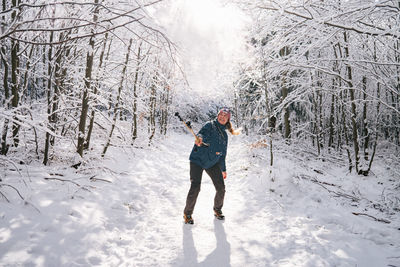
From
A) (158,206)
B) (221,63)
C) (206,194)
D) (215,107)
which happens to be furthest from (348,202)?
(215,107)

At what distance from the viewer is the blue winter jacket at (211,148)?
4.03m

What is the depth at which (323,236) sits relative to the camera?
3.41 metres

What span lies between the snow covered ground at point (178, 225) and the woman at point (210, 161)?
1.12 ft

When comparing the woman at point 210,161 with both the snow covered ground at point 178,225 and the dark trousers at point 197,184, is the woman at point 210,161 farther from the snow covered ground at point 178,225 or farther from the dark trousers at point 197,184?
the snow covered ground at point 178,225

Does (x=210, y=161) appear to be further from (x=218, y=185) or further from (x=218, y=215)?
(x=218, y=215)

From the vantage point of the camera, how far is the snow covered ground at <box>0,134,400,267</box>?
261 centimetres

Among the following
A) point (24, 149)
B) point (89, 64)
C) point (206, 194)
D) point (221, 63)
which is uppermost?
point (221, 63)

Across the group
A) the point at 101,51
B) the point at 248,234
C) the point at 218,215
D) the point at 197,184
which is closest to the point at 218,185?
the point at 197,184

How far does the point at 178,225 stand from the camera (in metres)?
3.78

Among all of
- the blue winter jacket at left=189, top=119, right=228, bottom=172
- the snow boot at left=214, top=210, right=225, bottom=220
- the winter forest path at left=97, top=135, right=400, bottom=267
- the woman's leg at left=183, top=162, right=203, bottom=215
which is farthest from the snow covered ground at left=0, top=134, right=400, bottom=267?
the blue winter jacket at left=189, top=119, right=228, bottom=172

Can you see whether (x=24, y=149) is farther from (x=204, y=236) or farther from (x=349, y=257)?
(x=349, y=257)

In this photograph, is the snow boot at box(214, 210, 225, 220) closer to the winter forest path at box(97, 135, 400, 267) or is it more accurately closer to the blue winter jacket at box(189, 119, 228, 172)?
the winter forest path at box(97, 135, 400, 267)

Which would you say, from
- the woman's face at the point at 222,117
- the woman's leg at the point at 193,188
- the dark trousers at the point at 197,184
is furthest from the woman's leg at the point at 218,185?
the woman's face at the point at 222,117

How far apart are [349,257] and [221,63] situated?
999 centimetres
